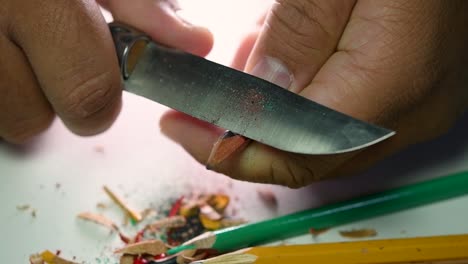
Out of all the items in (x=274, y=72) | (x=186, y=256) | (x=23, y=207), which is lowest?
(x=23, y=207)

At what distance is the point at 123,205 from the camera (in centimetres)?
88

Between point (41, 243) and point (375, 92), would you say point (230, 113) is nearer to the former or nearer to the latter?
point (375, 92)

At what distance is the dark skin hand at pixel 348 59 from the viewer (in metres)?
0.75

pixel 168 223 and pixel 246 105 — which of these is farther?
pixel 168 223

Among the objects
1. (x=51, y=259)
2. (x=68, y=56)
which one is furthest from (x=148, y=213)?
(x=68, y=56)

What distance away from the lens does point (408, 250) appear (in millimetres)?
738

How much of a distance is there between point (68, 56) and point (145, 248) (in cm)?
26

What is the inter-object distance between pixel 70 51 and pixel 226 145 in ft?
0.73

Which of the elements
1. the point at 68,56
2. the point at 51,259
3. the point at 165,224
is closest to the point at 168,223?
the point at 165,224

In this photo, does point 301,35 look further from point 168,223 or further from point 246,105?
point 168,223

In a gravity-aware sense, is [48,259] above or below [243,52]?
below

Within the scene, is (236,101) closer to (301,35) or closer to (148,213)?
(301,35)

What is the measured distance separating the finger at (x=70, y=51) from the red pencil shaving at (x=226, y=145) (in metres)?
0.16

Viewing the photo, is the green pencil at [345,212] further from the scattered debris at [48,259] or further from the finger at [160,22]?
the finger at [160,22]
